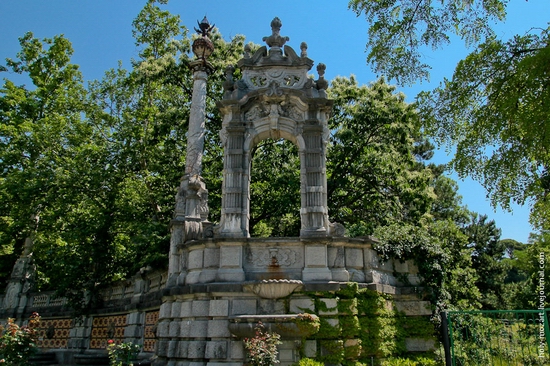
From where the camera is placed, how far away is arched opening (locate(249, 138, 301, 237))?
16.3 metres

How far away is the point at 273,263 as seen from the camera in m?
9.32

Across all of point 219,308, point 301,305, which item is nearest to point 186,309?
point 219,308

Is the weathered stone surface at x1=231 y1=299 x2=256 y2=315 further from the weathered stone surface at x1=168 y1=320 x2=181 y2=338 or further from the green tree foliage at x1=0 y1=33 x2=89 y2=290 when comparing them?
the green tree foliage at x1=0 y1=33 x2=89 y2=290

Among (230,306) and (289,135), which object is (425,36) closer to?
(289,135)

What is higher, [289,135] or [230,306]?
[289,135]

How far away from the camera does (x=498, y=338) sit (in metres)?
8.33

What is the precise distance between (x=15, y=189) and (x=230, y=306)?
11490 mm

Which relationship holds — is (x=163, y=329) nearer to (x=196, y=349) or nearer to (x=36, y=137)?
(x=196, y=349)

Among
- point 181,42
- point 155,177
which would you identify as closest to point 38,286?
point 155,177

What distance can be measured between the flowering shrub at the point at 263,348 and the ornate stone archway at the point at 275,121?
8.28ft

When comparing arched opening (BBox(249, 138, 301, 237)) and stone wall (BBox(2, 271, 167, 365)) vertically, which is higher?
arched opening (BBox(249, 138, 301, 237))

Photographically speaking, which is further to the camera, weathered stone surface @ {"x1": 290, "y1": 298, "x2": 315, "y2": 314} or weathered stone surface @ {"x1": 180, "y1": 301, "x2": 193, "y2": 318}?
weathered stone surface @ {"x1": 180, "y1": 301, "x2": 193, "y2": 318}

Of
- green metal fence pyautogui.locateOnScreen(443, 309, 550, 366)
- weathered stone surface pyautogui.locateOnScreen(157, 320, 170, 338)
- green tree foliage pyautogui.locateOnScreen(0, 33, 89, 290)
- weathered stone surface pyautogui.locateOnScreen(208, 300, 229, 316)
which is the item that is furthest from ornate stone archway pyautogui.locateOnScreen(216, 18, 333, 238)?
green tree foliage pyautogui.locateOnScreen(0, 33, 89, 290)

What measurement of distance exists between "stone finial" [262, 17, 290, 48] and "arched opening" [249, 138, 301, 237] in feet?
16.8
